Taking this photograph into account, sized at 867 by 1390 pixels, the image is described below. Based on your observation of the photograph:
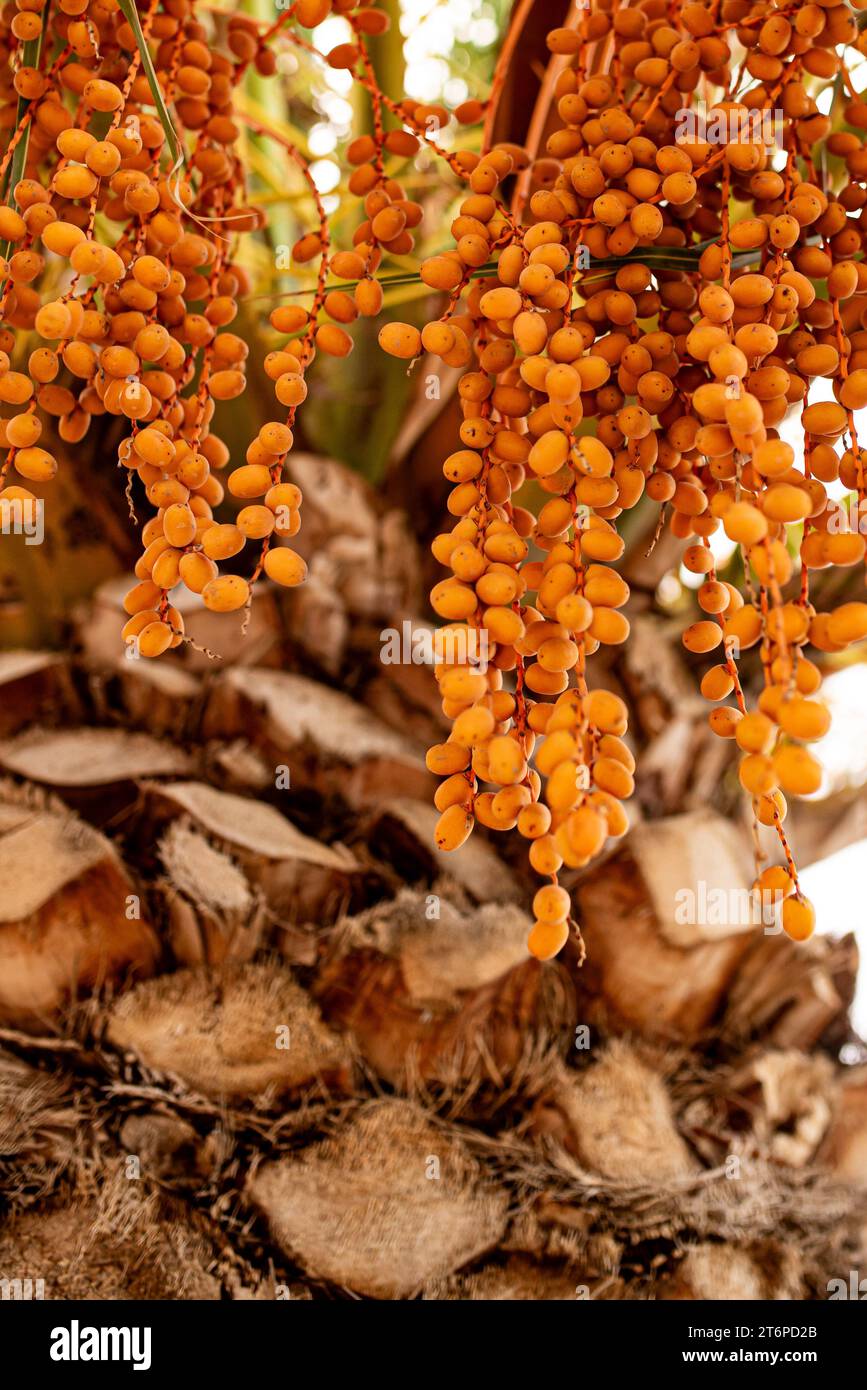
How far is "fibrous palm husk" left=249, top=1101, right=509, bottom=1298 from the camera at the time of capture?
642 mm

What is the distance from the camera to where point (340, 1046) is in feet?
2.24

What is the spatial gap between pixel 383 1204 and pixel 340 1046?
11 cm

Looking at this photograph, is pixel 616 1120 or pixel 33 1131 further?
pixel 616 1120

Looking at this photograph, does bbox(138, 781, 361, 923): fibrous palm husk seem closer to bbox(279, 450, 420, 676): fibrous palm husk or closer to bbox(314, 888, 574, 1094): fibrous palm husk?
bbox(314, 888, 574, 1094): fibrous palm husk

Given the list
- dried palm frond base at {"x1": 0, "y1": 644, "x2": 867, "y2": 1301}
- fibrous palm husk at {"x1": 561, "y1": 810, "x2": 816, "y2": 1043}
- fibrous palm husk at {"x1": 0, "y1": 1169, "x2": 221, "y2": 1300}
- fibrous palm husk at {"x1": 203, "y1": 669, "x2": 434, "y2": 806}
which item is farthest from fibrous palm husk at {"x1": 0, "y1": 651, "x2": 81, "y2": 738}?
fibrous palm husk at {"x1": 561, "y1": 810, "x2": 816, "y2": 1043}

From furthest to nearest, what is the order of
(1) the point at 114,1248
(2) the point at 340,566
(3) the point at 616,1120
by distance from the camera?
(2) the point at 340,566, (3) the point at 616,1120, (1) the point at 114,1248

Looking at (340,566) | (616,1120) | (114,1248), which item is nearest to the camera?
(114,1248)

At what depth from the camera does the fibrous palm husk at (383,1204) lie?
642 millimetres

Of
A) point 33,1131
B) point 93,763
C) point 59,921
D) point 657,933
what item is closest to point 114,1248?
point 33,1131

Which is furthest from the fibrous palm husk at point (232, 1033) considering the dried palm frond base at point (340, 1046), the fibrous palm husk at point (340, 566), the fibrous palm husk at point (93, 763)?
the fibrous palm husk at point (340, 566)

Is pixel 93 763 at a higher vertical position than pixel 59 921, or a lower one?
higher

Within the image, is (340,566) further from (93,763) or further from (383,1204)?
(383,1204)
